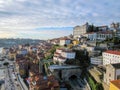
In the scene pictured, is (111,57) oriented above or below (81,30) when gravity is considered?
below

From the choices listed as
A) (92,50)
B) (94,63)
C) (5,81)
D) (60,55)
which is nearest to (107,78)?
(94,63)

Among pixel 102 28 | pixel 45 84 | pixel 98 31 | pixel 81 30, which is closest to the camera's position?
pixel 45 84

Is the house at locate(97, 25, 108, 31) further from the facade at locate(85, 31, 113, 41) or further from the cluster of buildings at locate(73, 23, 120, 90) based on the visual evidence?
the facade at locate(85, 31, 113, 41)

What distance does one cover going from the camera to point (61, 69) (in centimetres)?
3372

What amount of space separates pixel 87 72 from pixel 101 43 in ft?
44.8

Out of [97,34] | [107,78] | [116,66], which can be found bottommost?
[107,78]

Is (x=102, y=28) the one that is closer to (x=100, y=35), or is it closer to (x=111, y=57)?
(x=100, y=35)

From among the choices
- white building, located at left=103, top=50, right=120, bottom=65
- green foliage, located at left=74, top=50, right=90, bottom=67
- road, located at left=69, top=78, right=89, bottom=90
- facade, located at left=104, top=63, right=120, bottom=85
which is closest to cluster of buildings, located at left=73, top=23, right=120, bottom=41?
→ green foliage, located at left=74, top=50, right=90, bottom=67

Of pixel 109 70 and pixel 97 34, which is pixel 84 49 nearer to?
pixel 97 34

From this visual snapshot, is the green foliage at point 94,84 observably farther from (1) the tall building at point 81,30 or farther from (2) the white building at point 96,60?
(1) the tall building at point 81,30

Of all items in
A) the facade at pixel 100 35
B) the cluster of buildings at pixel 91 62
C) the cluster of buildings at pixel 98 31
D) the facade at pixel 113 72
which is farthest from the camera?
the cluster of buildings at pixel 98 31

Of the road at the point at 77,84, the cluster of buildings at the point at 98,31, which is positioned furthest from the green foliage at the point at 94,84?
the cluster of buildings at the point at 98,31

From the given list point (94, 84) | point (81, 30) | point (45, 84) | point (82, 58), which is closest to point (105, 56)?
point (82, 58)

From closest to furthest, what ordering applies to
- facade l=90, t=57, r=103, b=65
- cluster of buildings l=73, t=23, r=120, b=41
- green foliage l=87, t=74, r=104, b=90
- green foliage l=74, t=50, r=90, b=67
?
green foliage l=87, t=74, r=104, b=90 → facade l=90, t=57, r=103, b=65 → green foliage l=74, t=50, r=90, b=67 → cluster of buildings l=73, t=23, r=120, b=41
